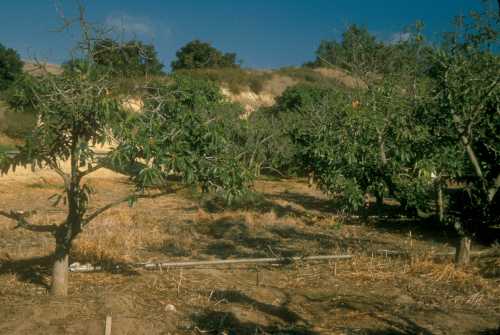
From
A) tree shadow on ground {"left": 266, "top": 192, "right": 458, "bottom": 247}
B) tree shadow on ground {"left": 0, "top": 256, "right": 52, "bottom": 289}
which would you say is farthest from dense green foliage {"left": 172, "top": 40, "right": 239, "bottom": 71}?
tree shadow on ground {"left": 0, "top": 256, "right": 52, "bottom": 289}

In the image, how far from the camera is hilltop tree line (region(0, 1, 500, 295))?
15.8 feet

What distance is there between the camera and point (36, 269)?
22.0 ft

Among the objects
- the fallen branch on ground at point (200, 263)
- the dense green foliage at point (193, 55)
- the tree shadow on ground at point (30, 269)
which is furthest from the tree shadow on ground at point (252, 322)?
the dense green foliage at point (193, 55)

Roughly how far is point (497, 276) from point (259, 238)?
13.6 ft

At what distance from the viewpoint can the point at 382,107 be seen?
7.23 meters

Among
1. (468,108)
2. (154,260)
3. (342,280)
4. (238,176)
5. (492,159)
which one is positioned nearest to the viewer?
(238,176)

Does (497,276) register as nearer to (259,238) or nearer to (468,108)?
(468,108)

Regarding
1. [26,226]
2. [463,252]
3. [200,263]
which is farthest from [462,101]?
[26,226]

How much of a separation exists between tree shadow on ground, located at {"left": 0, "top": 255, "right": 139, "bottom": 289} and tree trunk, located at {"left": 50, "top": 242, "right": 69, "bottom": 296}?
56cm

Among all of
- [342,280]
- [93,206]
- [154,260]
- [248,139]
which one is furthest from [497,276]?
[248,139]

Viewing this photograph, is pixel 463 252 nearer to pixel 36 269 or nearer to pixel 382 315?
pixel 382 315

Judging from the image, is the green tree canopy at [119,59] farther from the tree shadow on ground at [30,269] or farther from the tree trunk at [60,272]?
the tree shadow on ground at [30,269]

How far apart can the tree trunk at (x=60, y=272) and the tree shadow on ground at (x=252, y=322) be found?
144cm

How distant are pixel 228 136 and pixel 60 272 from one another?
2.37 metres
